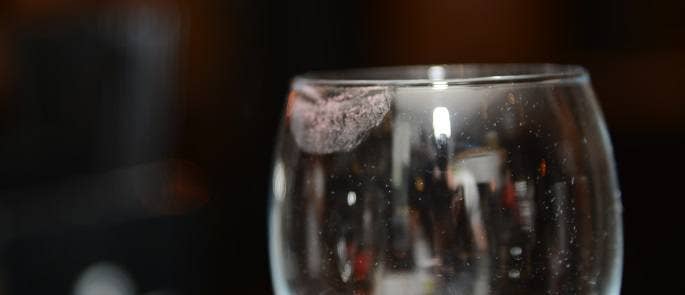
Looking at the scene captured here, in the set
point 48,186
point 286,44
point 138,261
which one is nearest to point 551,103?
point 138,261

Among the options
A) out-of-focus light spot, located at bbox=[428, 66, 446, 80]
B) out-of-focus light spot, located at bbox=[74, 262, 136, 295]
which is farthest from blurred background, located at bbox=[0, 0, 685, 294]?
out-of-focus light spot, located at bbox=[428, 66, 446, 80]

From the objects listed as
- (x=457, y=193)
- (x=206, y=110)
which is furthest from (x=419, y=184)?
(x=206, y=110)

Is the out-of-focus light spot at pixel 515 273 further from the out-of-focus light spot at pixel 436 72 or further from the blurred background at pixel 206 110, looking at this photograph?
the blurred background at pixel 206 110

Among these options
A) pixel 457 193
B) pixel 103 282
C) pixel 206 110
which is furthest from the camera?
pixel 206 110

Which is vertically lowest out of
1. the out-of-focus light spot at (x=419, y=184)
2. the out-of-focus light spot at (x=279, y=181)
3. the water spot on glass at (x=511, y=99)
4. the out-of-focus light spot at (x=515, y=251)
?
the out-of-focus light spot at (x=515, y=251)

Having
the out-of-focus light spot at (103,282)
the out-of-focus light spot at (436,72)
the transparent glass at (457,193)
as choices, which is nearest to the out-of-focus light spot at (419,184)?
the transparent glass at (457,193)

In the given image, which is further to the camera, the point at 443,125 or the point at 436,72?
the point at 436,72

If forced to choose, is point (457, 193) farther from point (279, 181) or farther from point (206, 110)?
point (206, 110)
